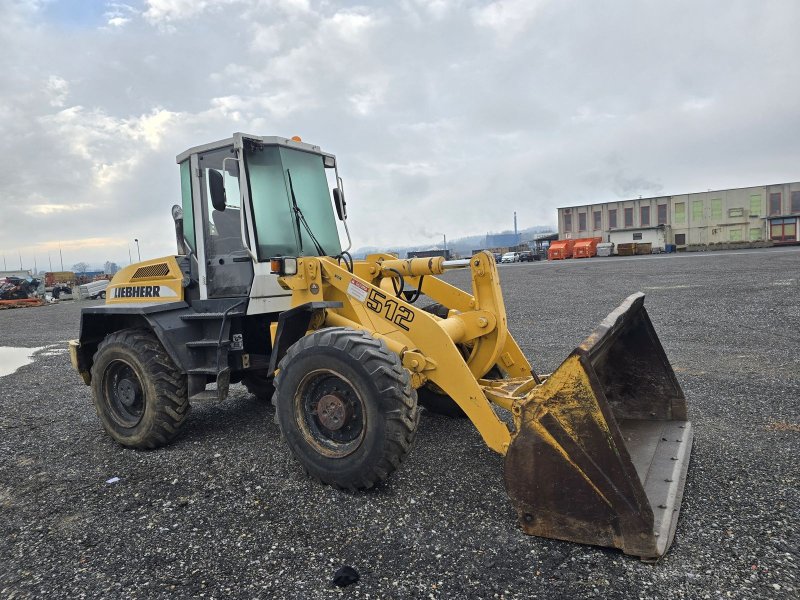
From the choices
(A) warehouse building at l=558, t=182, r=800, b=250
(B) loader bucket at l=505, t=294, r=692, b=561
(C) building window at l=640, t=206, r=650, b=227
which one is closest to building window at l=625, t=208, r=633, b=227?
(A) warehouse building at l=558, t=182, r=800, b=250

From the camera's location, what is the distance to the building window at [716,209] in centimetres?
5934

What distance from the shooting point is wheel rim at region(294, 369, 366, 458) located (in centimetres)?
378

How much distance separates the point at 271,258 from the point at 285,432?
1522 millimetres

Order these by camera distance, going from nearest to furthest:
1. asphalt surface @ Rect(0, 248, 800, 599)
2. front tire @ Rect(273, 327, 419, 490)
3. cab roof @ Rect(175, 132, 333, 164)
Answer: asphalt surface @ Rect(0, 248, 800, 599) < front tire @ Rect(273, 327, 419, 490) < cab roof @ Rect(175, 132, 333, 164)

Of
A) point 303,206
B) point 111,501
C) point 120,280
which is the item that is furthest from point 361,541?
point 120,280

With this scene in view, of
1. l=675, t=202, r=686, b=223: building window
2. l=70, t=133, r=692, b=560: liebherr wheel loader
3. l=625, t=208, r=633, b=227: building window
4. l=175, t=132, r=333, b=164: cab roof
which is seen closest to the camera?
l=70, t=133, r=692, b=560: liebherr wheel loader

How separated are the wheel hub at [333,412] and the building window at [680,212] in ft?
223

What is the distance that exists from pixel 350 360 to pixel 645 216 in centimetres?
6946

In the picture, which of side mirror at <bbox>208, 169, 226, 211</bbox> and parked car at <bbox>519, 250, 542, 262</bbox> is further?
parked car at <bbox>519, 250, 542, 262</bbox>

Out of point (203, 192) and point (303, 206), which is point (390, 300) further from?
point (203, 192)

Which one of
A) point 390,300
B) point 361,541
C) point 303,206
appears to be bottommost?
point 361,541

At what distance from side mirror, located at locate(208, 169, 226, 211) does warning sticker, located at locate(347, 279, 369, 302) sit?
122 cm

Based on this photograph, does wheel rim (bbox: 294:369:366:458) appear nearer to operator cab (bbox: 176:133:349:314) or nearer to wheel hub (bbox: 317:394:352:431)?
wheel hub (bbox: 317:394:352:431)

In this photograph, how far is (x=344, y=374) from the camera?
3.69 m
